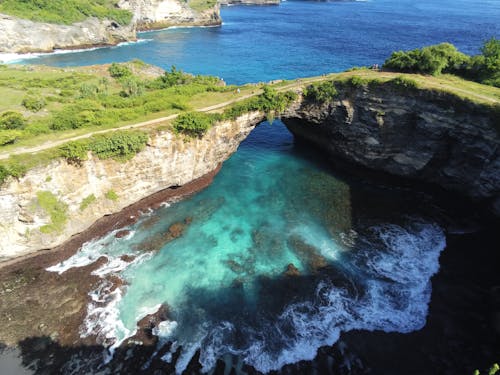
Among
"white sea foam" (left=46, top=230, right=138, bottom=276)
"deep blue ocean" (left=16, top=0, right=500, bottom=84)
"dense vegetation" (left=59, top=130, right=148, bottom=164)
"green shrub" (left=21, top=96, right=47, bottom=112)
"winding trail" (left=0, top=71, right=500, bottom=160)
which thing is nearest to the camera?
"white sea foam" (left=46, top=230, right=138, bottom=276)

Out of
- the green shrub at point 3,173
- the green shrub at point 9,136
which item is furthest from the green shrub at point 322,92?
the green shrub at point 3,173

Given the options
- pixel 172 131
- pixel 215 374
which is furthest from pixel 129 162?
pixel 215 374

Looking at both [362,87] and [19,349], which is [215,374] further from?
[362,87]

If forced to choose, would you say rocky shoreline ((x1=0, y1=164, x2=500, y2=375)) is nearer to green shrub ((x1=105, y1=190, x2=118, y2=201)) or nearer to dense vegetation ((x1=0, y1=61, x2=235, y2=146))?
green shrub ((x1=105, y1=190, x2=118, y2=201))

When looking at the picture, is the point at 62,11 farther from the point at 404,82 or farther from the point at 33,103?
the point at 404,82

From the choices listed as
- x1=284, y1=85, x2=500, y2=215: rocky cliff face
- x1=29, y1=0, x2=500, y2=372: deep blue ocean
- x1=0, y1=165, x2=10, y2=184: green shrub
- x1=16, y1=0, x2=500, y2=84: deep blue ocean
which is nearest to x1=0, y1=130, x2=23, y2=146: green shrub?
x1=0, y1=165, x2=10, y2=184: green shrub

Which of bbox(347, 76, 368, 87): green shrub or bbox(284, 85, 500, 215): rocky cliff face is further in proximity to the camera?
bbox(347, 76, 368, 87): green shrub
